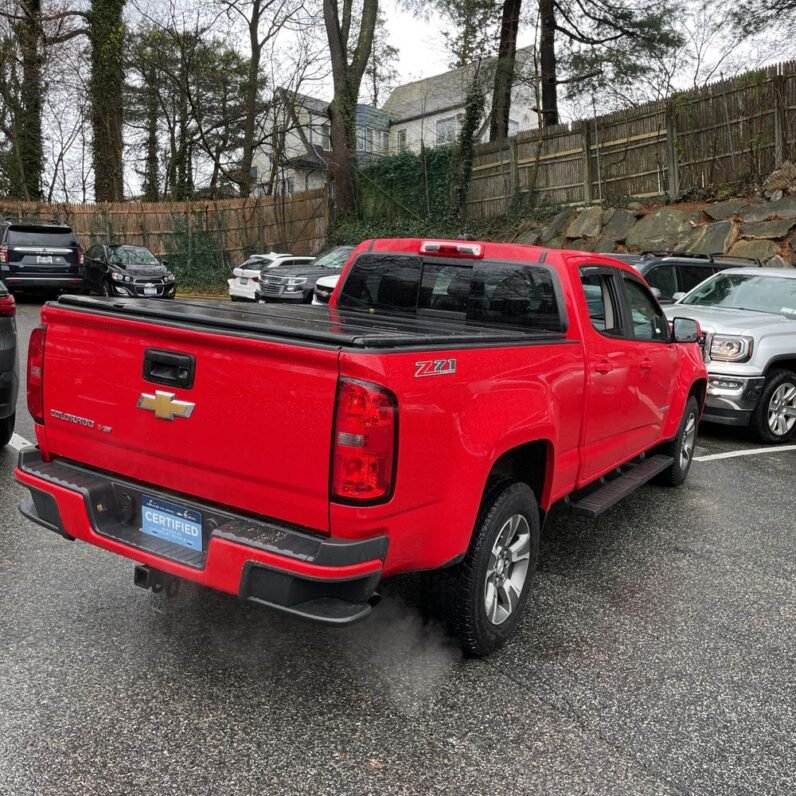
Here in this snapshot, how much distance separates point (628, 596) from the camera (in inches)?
164

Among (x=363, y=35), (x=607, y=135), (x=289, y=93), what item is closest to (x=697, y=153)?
(x=607, y=135)

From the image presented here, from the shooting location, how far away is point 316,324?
337 centimetres

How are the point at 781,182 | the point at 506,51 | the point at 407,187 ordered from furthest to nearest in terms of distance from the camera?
the point at 407,187, the point at 506,51, the point at 781,182

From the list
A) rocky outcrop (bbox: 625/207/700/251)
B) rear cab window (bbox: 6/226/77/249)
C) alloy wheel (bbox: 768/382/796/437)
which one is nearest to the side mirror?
alloy wheel (bbox: 768/382/796/437)

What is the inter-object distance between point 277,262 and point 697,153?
402 inches

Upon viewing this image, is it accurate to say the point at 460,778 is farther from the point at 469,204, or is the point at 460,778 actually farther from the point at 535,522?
the point at 469,204

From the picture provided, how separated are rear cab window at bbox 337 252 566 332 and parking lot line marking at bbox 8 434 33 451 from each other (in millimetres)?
3283

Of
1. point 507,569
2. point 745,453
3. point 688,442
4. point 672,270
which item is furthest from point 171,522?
point 672,270

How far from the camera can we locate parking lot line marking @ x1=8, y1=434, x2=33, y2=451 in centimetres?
646

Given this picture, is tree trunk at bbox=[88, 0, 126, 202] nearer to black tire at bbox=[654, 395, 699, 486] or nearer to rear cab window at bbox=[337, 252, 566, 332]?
rear cab window at bbox=[337, 252, 566, 332]

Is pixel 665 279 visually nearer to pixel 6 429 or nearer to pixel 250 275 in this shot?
pixel 6 429

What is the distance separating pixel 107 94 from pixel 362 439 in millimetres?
30451

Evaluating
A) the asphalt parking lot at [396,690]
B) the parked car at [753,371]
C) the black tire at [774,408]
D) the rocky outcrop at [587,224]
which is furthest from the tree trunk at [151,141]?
the asphalt parking lot at [396,690]

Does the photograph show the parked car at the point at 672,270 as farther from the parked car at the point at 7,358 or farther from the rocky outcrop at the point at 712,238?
the parked car at the point at 7,358
